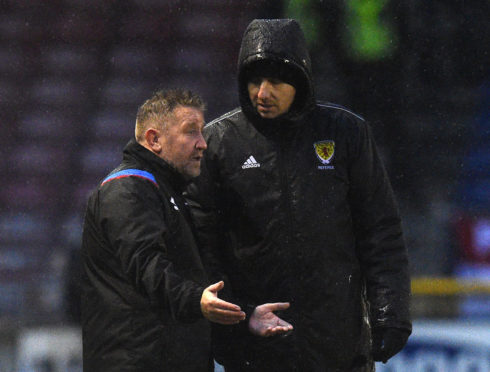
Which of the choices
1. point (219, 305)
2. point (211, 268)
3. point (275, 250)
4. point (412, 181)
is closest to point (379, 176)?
point (275, 250)

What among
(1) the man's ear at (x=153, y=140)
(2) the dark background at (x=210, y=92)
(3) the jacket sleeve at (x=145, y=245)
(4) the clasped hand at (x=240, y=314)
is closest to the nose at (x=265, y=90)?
(1) the man's ear at (x=153, y=140)

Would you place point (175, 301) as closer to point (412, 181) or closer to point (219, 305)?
point (219, 305)

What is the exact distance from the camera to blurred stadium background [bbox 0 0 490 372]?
6539 millimetres

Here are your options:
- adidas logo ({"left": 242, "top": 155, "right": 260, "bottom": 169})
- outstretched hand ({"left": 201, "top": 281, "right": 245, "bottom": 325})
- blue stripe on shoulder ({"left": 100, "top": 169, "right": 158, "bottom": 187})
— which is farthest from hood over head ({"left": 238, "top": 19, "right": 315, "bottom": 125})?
outstretched hand ({"left": 201, "top": 281, "right": 245, "bottom": 325})

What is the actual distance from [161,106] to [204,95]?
496 centimetres

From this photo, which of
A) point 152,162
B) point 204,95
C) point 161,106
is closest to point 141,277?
point 152,162

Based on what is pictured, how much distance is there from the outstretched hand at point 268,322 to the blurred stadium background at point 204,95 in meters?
3.59

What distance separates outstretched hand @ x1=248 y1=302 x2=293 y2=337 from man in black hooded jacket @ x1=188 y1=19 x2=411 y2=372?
18 centimetres

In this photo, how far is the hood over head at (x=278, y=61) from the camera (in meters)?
2.57

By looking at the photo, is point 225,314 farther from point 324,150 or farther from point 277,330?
point 324,150

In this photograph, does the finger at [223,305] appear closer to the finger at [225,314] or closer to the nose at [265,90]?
the finger at [225,314]

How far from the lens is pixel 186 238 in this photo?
235 centimetres

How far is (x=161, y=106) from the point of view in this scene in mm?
2428

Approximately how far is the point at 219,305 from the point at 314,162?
63 centimetres
